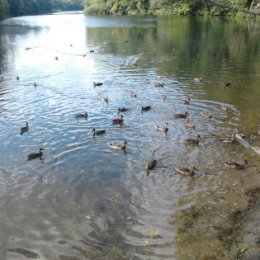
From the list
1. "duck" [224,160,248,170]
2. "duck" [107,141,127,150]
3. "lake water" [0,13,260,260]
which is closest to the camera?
"lake water" [0,13,260,260]

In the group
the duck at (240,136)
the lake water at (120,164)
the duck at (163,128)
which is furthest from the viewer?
the duck at (163,128)

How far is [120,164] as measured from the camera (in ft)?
60.3

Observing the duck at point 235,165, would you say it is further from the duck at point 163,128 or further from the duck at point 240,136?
the duck at point 163,128

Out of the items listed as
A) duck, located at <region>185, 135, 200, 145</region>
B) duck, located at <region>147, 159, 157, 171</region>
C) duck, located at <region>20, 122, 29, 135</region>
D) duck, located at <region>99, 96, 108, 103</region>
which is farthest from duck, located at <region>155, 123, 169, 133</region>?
duck, located at <region>20, 122, 29, 135</region>

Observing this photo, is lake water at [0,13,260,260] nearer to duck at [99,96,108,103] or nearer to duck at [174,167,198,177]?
duck at [174,167,198,177]

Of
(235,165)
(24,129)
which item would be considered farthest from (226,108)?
(24,129)

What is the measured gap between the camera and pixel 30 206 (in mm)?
14883

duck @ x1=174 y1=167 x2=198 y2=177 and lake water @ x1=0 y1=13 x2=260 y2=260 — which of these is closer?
lake water @ x1=0 y1=13 x2=260 y2=260

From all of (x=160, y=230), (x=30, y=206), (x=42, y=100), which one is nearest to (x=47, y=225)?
(x=30, y=206)

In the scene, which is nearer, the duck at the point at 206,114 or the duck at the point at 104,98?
the duck at the point at 206,114

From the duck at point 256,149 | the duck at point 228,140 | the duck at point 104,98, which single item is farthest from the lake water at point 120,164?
the duck at point 104,98

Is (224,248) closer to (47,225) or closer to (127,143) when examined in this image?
(47,225)

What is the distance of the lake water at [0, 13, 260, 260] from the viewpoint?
42.1 feet

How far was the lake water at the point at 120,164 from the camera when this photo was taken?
12820mm
